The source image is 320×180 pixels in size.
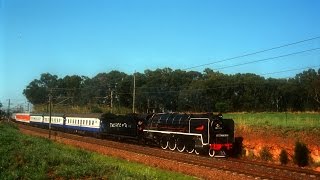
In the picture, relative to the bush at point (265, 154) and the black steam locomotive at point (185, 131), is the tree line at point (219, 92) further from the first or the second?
the bush at point (265, 154)

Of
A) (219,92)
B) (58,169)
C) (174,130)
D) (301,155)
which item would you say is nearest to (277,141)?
(301,155)

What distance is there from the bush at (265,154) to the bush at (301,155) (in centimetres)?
274

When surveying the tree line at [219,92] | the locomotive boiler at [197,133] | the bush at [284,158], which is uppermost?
the tree line at [219,92]

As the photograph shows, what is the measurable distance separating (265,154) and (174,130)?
780 cm

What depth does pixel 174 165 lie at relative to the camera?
2448 centimetres

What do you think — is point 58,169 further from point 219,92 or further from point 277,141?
point 219,92

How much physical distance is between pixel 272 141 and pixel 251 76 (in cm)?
5954

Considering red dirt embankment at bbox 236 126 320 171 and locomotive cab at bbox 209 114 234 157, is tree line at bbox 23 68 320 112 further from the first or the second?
locomotive cab at bbox 209 114 234 157

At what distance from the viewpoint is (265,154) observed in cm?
3139

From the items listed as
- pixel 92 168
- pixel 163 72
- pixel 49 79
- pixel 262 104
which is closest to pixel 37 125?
pixel 163 72

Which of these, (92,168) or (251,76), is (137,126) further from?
(251,76)

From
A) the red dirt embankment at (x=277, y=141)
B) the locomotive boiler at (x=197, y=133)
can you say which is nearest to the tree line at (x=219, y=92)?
the locomotive boiler at (x=197, y=133)

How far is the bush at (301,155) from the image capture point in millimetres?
28312

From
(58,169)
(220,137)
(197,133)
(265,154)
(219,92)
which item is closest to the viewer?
(58,169)
